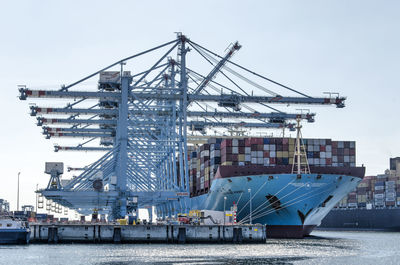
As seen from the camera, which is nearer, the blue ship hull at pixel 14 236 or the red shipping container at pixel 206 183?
the blue ship hull at pixel 14 236

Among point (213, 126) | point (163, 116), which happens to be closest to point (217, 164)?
point (163, 116)

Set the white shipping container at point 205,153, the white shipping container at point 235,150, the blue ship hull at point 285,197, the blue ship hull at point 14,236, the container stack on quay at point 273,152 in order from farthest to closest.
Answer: the white shipping container at point 205,153, the white shipping container at point 235,150, the container stack on quay at point 273,152, the blue ship hull at point 285,197, the blue ship hull at point 14,236

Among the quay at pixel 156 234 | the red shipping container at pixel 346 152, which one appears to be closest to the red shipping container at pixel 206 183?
the red shipping container at pixel 346 152

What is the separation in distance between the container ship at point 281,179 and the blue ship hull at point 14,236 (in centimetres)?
1988

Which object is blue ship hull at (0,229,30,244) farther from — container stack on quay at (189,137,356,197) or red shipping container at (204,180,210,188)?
red shipping container at (204,180,210,188)

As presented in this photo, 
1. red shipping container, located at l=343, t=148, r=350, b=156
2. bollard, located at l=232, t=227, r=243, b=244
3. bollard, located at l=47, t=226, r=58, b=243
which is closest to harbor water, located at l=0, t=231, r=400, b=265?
bollard, located at l=47, t=226, r=58, b=243

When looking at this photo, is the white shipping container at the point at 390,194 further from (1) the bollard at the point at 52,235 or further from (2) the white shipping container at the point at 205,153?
(1) the bollard at the point at 52,235

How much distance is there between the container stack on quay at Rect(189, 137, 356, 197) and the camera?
73312 mm

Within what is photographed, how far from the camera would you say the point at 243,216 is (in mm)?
73875

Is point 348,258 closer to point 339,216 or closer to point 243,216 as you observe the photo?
point 243,216

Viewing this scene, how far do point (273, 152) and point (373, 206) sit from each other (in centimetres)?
6239

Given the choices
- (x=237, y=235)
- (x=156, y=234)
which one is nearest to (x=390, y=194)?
(x=237, y=235)

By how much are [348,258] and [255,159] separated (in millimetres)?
24141

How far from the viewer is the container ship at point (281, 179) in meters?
68.6
